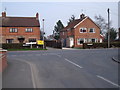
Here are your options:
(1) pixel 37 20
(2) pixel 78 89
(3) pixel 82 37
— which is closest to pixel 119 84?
(2) pixel 78 89

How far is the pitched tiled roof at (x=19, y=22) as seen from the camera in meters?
51.8

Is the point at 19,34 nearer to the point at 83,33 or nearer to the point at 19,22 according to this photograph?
the point at 19,22

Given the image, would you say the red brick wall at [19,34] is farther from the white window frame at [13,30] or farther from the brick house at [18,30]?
the white window frame at [13,30]

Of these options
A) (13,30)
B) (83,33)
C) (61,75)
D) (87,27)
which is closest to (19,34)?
(13,30)

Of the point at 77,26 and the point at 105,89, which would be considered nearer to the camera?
the point at 105,89

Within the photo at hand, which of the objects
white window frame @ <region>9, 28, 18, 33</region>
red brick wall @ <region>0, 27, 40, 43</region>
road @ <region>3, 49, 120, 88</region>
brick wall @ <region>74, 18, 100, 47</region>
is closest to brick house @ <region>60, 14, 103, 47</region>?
brick wall @ <region>74, 18, 100, 47</region>

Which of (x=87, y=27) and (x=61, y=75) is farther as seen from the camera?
(x=87, y=27)

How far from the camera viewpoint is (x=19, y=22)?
53062 millimetres

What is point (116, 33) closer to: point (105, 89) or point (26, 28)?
point (26, 28)

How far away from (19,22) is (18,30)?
7.77 ft

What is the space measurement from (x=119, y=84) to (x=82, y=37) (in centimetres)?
4236

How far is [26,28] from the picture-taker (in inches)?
2055

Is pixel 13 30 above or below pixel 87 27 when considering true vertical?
below

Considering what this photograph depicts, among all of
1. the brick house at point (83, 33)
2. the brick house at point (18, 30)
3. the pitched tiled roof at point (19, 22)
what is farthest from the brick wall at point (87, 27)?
the pitched tiled roof at point (19, 22)
